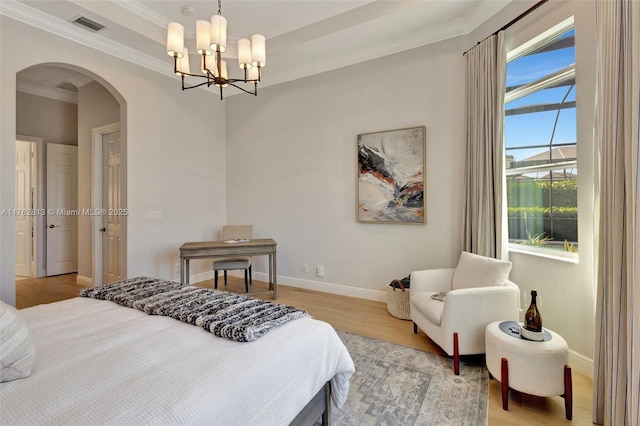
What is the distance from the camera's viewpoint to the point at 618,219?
1633 mm

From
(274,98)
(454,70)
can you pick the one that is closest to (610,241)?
(454,70)

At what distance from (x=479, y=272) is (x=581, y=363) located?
0.92m

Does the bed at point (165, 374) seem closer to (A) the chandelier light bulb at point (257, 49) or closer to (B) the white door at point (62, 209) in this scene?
(A) the chandelier light bulb at point (257, 49)

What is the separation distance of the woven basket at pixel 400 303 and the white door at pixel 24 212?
5968 millimetres

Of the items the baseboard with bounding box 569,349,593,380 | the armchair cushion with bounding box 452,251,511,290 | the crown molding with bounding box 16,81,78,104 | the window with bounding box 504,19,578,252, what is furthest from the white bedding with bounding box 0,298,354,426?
the crown molding with bounding box 16,81,78,104

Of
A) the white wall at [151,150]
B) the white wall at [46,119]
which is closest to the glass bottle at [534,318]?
the white wall at [151,150]

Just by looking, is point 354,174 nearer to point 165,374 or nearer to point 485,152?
point 485,152

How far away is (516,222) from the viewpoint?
2.97 meters

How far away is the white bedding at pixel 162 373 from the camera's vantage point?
0.93 meters

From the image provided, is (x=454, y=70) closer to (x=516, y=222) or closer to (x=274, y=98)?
(x=516, y=222)

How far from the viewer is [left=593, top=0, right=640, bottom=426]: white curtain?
1496mm

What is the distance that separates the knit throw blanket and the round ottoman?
132 cm

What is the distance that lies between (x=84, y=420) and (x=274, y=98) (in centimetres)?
452

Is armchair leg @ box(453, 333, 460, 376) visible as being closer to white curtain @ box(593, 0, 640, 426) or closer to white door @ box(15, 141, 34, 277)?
white curtain @ box(593, 0, 640, 426)
